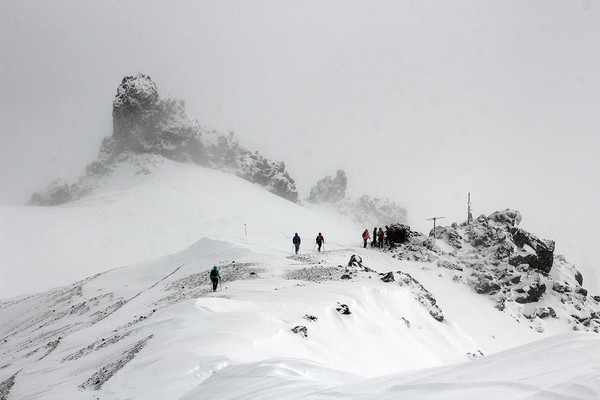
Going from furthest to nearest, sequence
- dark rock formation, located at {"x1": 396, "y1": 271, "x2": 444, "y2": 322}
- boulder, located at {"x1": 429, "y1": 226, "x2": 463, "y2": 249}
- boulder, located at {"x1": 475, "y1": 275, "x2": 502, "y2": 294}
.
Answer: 1. boulder, located at {"x1": 429, "y1": 226, "x2": 463, "y2": 249}
2. boulder, located at {"x1": 475, "y1": 275, "x2": 502, "y2": 294}
3. dark rock formation, located at {"x1": 396, "y1": 271, "x2": 444, "y2": 322}

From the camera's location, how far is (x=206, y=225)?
168 feet

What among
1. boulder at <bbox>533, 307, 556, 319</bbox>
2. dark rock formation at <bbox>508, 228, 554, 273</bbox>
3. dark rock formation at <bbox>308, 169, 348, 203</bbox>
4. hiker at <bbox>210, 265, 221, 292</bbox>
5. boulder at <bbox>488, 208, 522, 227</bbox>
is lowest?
boulder at <bbox>533, 307, 556, 319</bbox>

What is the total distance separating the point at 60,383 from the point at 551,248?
129 ft

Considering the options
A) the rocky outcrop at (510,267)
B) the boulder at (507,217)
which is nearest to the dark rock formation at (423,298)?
the rocky outcrop at (510,267)

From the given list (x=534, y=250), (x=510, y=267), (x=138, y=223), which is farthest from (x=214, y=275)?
(x=138, y=223)

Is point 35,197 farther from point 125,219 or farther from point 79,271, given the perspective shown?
point 79,271

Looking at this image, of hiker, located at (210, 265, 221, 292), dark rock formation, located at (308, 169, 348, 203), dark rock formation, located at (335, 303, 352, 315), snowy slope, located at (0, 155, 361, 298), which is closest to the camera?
dark rock formation, located at (335, 303, 352, 315)

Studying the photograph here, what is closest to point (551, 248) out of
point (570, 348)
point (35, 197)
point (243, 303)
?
point (243, 303)

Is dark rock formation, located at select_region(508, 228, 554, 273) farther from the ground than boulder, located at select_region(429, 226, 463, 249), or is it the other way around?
boulder, located at select_region(429, 226, 463, 249)

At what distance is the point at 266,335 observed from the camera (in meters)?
9.53

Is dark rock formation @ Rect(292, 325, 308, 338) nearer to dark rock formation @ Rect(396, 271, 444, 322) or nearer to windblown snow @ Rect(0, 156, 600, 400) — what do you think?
windblown snow @ Rect(0, 156, 600, 400)

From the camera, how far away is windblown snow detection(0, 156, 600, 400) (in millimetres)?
4227

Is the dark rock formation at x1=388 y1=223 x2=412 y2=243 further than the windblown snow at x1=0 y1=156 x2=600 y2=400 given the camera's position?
Yes

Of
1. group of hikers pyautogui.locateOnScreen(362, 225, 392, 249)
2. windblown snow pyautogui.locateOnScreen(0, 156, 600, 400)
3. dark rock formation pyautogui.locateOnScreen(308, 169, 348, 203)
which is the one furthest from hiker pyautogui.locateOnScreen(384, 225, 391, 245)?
dark rock formation pyautogui.locateOnScreen(308, 169, 348, 203)
